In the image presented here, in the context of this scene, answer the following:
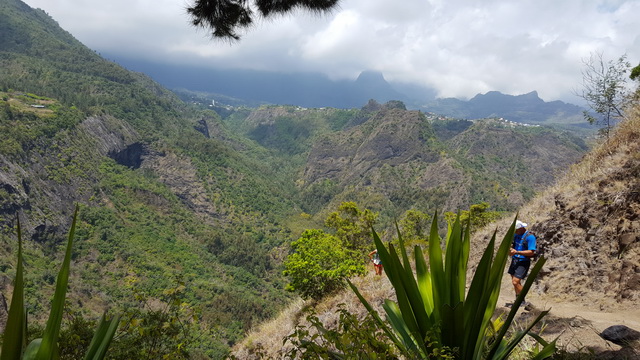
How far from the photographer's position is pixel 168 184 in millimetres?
100062

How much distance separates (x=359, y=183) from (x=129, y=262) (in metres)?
82.1

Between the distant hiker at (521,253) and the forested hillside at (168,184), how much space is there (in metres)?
3.70

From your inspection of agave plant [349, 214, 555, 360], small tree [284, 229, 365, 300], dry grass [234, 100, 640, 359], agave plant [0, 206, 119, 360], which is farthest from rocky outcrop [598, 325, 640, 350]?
small tree [284, 229, 365, 300]

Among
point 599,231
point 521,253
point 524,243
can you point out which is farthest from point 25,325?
point 599,231

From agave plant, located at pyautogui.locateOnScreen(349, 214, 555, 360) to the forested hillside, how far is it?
5.05 feet

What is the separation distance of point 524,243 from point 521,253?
0.58 ft

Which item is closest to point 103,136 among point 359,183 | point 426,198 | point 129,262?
point 129,262

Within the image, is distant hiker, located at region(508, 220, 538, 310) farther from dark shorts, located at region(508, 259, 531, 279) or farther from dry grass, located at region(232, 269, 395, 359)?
dry grass, located at region(232, 269, 395, 359)

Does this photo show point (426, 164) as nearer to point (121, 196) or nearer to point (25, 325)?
point (121, 196)

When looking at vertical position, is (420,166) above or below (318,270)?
below

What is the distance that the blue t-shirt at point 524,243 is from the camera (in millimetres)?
4191

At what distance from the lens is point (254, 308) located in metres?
58.6

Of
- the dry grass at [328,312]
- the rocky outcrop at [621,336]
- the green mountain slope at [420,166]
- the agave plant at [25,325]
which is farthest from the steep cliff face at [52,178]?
the rocky outcrop at [621,336]

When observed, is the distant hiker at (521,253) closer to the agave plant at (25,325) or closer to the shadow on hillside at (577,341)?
the shadow on hillside at (577,341)
